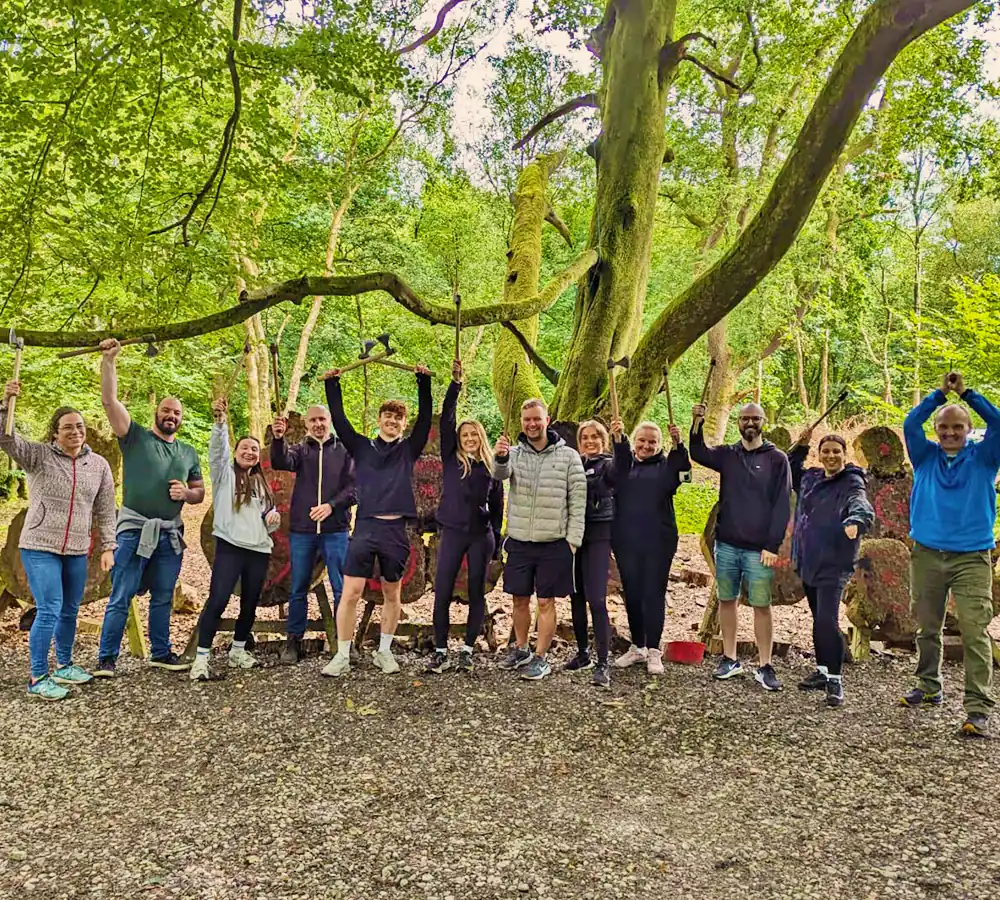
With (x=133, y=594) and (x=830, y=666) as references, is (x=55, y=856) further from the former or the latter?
(x=830, y=666)

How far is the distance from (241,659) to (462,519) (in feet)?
5.81

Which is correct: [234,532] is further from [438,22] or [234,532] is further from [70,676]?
[438,22]

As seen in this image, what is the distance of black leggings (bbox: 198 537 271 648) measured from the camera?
4.71 metres

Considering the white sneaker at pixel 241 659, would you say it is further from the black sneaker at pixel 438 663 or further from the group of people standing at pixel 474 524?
the black sneaker at pixel 438 663

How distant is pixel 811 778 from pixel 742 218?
1509 centimetres

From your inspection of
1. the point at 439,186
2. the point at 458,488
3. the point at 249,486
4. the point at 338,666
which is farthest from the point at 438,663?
the point at 439,186

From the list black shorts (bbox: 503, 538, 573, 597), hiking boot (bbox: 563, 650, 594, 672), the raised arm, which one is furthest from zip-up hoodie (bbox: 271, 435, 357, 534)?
hiking boot (bbox: 563, 650, 594, 672)

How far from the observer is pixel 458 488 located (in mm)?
4805

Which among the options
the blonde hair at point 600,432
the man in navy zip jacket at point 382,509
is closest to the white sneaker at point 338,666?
the man in navy zip jacket at point 382,509

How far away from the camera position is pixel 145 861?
8.70ft

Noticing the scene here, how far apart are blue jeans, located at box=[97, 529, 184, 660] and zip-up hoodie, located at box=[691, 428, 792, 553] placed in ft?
12.3

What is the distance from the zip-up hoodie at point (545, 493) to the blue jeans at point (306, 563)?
4.11 ft

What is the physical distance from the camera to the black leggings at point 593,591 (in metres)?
4.64

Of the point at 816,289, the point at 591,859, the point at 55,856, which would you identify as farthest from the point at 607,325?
the point at 816,289
